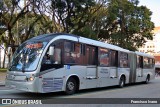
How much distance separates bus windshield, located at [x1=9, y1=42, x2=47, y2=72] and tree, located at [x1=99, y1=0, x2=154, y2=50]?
98.1 ft

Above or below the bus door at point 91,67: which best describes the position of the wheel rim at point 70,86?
below

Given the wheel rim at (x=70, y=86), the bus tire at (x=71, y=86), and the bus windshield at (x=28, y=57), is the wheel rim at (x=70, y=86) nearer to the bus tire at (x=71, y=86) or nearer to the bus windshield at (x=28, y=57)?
the bus tire at (x=71, y=86)

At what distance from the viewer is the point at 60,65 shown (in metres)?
14.0

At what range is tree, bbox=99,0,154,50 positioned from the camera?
147 feet

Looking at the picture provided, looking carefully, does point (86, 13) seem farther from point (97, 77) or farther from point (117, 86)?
point (97, 77)

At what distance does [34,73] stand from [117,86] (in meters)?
9.40

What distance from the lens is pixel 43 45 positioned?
531 inches

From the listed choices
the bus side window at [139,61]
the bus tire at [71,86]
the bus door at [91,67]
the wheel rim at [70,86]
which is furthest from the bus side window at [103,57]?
the bus side window at [139,61]

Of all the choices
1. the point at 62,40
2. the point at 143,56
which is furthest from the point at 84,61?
the point at 143,56

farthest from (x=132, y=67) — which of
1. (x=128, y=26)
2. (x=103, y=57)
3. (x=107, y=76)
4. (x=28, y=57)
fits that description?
(x=128, y=26)

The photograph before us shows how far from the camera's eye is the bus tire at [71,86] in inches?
573

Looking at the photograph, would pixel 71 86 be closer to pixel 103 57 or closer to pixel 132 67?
pixel 103 57

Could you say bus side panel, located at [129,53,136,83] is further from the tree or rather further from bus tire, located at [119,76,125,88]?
the tree

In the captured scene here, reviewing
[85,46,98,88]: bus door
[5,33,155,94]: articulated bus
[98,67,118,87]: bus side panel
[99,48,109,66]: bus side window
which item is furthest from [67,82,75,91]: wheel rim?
[99,48,109,66]: bus side window
